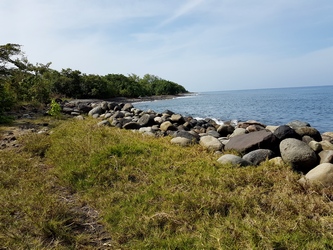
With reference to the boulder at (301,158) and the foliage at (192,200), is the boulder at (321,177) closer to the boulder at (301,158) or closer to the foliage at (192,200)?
the foliage at (192,200)

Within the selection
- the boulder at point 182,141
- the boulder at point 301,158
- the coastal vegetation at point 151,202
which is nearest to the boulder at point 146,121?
the boulder at point 182,141

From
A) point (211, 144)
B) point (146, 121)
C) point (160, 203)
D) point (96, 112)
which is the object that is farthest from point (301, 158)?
point (96, 112)

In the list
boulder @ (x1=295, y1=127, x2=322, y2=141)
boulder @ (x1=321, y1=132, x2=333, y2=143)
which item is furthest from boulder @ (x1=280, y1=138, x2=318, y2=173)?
boulder @ (x1=321, y1=132, x2=333, y2=143)

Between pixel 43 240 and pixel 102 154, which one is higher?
pixel 102 154

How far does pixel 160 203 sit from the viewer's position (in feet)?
11.5

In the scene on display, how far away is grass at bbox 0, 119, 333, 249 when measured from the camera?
272 centimetres

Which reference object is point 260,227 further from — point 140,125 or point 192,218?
point 140,125

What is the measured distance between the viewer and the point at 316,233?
2768mm

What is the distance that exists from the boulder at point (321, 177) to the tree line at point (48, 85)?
38.9 feet

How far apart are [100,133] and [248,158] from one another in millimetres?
3914

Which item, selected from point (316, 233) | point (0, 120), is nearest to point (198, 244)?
point (316, 233)

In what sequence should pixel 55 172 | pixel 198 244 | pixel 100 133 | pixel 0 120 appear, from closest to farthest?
pixel 198 244
pixel 55 172
pixel 100 133
pixel 0 120

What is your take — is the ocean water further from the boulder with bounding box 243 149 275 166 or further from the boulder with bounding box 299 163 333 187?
the boulder with bounding box 299 163 333 187

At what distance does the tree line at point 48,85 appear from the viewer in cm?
1675
